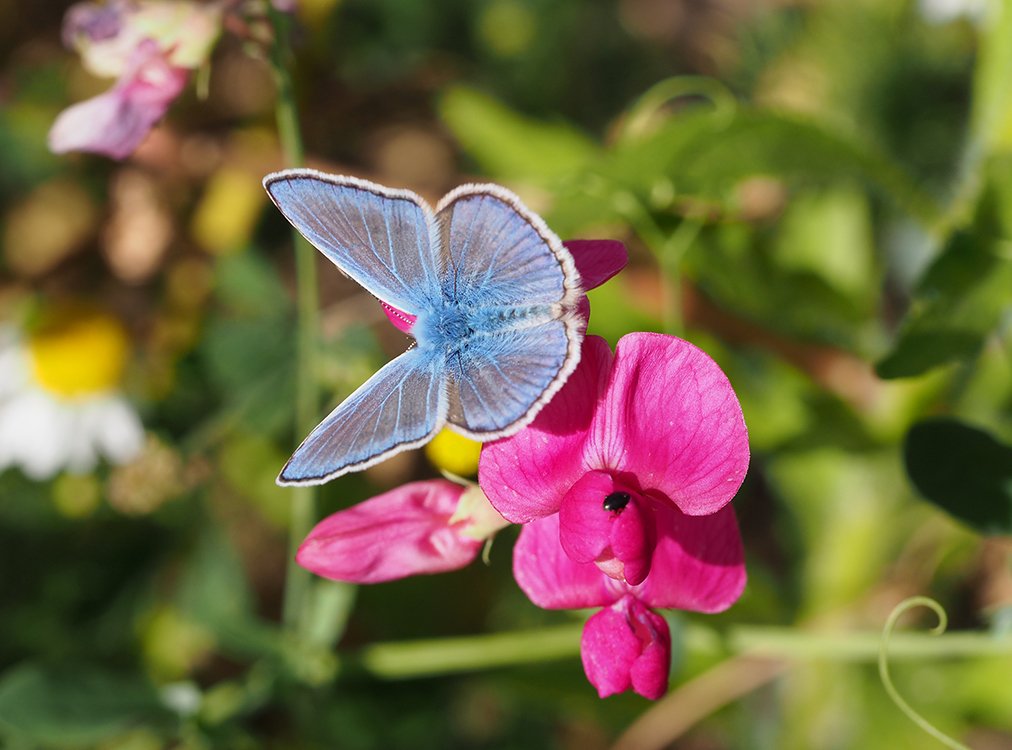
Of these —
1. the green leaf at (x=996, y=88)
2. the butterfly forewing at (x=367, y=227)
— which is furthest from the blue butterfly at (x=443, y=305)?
the green leaf at (x=996, y=88)

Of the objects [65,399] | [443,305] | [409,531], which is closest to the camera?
[443,305]

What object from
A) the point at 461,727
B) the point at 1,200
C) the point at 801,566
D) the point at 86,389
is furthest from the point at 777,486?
the point at 1,200

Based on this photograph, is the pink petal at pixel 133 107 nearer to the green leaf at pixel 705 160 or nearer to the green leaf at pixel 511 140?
the green leaf at pixel 705 160

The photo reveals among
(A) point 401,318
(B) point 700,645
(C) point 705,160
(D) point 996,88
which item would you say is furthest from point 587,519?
(D) point 996,88

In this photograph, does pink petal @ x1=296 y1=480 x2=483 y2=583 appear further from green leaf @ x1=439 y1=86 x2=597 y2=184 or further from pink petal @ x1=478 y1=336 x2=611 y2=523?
green leaf @ x1=439 y1=86 x2=597 y2=184

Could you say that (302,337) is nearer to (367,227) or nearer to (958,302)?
(367,227)

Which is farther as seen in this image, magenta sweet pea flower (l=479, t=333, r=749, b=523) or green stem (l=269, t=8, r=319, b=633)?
green stem (l=269, t=8, r=319, b=633)

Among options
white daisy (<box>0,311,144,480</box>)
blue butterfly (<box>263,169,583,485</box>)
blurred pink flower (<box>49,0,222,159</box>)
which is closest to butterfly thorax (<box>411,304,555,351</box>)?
blue butterfly (<box>263,169,583,485</box>)

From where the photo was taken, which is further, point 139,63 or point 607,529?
point 139,63
